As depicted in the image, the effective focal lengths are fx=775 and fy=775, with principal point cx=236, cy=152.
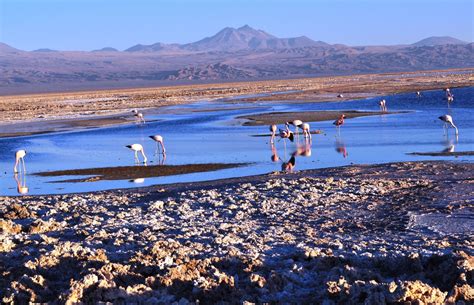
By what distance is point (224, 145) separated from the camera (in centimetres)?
2566

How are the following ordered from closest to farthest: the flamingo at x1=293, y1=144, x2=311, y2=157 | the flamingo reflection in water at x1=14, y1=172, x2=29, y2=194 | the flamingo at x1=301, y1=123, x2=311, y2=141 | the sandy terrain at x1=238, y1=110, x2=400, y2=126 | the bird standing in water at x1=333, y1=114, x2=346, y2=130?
the flamingo reflection in water at x1=14, y1=172, x2=29, y2=194, the flamingo at x1=293, y1=144, x2=311, y2=157, the flamingo at x1=301, y1=123, x2=311, y2=141, the bird standing in water at x1=333, y1=114, x2=346, y2=130, the sandy terrain at x1=238, y1=110, x2=400, y2=126

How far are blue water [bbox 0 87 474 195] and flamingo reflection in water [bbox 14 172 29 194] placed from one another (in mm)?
39

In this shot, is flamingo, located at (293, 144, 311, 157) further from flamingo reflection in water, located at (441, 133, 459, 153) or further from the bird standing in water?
the bird standing in water

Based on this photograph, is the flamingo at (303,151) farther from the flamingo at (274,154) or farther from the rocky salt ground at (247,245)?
the rocky salt ground at (247,245)

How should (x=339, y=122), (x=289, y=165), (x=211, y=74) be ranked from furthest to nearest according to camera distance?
(x=211, y=74) → (x=339, y=122) → (x=289, y=165)

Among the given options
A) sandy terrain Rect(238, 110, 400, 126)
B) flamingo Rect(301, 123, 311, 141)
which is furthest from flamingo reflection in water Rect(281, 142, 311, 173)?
sandy terrain Rect(238, 110, 400, 126)

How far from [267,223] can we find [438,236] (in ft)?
8.10

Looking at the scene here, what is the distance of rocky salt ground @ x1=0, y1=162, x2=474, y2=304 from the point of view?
7.56m

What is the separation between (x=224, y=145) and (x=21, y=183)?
26.9 feet

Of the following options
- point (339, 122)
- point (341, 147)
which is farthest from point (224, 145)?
point (339, 122)

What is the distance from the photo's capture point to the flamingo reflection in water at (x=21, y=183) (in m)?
17.8

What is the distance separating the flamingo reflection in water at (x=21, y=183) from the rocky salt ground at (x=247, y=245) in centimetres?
330

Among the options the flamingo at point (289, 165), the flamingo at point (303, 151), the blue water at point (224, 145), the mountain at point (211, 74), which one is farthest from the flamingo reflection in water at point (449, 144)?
the mountain at point (211, 74)

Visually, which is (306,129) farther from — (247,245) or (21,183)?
(247,245)
